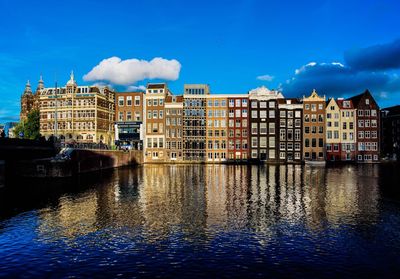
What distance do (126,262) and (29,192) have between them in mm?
35120

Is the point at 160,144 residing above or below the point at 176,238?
above

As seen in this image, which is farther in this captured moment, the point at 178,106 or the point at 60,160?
the point at 178,106

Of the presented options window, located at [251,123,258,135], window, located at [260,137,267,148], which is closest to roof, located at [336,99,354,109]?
window, located at [260,137,267,148]

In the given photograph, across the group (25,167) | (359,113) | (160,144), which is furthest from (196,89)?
(25,167)

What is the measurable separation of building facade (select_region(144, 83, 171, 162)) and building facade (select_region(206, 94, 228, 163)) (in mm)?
18403

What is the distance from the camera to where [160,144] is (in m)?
129

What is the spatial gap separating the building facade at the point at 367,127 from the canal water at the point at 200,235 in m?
95.5

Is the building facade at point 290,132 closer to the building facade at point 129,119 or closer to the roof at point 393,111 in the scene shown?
the building facade at point 129,119

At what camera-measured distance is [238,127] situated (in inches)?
5059

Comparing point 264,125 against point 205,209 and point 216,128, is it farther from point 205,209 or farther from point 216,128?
point 205,209

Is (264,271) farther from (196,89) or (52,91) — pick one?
(52,91)

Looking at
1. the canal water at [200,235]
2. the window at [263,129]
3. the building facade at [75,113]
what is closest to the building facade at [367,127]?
the window at [263,129]

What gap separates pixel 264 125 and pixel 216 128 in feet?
63.4

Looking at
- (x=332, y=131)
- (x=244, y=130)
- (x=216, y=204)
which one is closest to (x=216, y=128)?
(x=244, y=130)
